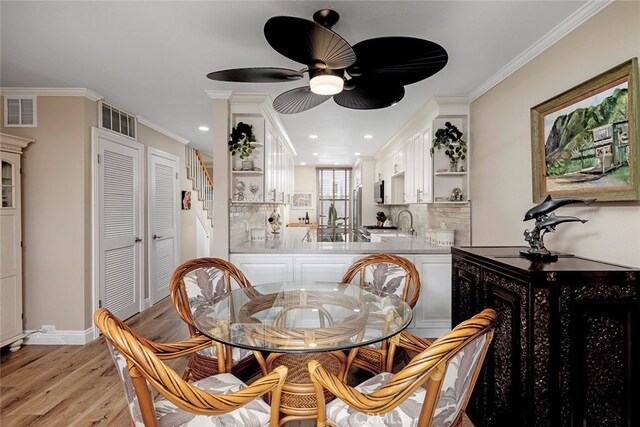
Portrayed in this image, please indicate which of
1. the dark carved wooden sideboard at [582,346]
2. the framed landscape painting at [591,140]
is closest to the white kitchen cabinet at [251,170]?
the framed landscape painting at [591,140]

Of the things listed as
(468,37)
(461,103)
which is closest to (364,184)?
(461,103)

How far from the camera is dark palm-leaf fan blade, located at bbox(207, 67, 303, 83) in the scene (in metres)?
1.74

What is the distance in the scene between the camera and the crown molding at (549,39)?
1.83 metres

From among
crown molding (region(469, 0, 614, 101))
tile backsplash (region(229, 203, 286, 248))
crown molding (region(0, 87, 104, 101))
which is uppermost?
crown molding (region(0, 87, 104, 101))

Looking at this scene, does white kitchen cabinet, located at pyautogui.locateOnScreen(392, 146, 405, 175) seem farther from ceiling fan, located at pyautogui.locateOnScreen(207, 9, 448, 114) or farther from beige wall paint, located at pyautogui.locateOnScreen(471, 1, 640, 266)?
ceiling fan, located at pyautogui.locateOnScreen(207, 9, 448, 114)

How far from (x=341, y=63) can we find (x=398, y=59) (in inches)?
11.4

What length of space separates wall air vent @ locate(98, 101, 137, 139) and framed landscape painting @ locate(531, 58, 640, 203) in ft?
13.5

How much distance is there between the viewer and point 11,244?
3004 mm

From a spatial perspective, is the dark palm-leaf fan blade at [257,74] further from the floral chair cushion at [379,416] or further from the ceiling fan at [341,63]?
the floral chair cushion at [379,416]

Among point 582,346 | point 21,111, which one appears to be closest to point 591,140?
point 582,346

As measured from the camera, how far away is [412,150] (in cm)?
430

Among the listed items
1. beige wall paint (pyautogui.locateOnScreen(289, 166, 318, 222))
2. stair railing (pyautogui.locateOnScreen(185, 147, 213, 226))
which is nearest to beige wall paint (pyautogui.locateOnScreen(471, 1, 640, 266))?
stair railing (pyautogui.locateOnScreen(185, 147, 213, 226))

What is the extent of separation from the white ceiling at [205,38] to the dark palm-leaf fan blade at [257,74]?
42 cm

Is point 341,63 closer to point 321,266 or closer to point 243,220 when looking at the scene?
point 321,266
